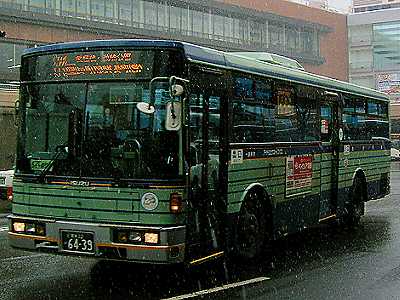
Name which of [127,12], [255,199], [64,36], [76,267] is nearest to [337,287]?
[255,199]

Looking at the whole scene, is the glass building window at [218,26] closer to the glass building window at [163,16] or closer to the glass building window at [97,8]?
the glass building window at [163,16]

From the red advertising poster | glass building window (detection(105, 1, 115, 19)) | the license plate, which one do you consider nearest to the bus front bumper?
the license plate

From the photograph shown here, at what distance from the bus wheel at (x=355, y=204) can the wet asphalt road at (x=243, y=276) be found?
1.93 metres

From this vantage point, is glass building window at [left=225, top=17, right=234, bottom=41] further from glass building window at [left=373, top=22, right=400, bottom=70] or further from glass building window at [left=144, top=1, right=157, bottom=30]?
glass building window at [left=373, top=22, right=400, bottom=70]

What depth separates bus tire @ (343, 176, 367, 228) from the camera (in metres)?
13.3

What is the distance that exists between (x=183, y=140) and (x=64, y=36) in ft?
150

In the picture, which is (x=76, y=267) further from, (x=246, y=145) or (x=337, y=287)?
(x=337, y=287)

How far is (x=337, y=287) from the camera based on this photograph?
26.4ft

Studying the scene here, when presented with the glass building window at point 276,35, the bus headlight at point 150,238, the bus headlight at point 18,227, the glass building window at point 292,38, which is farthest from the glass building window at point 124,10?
the bus headlight at point 150,238

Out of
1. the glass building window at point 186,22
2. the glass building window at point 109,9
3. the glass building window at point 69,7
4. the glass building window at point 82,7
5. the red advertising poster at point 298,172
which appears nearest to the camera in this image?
the red advertising poster at point 298,172

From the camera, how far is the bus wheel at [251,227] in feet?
30.0

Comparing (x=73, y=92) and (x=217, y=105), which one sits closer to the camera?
(x=73, y=92)

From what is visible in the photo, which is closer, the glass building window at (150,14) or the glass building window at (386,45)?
the glass building window at (150,14)

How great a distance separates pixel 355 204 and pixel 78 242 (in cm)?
759
